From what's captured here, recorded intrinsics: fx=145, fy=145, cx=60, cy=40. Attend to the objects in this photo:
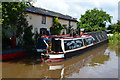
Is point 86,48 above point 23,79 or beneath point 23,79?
above

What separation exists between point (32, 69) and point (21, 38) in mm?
5659

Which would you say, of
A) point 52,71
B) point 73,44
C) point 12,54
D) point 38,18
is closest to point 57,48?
point 73,44

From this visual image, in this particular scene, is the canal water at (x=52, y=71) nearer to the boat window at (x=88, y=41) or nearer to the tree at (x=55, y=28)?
the boat window at (x=88, y=41)

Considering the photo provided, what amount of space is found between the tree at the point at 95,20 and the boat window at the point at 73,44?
18.9m

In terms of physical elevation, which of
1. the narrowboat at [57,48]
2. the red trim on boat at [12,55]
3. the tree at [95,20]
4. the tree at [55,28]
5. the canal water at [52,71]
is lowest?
the canal water at [52,71]

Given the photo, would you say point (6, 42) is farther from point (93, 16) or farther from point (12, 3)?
point (93, 16)

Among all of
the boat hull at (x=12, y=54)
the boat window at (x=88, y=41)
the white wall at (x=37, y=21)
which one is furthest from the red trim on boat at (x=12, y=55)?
the boat window at (x=88, y=41)

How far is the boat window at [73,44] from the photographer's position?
41.5 ft

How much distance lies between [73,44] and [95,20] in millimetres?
21782

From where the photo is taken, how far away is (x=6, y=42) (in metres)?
13.9

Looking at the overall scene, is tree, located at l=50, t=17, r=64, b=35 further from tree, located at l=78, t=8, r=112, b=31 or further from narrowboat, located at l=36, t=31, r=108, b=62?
tree, located at l=78, t=8, r=112, b=31

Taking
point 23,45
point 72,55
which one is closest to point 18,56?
point 23,45

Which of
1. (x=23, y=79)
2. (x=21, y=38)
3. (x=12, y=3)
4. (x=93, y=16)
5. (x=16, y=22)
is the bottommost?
(x=23, y=79)

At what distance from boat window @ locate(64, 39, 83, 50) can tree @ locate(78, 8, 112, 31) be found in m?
18.9
